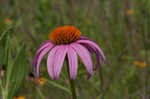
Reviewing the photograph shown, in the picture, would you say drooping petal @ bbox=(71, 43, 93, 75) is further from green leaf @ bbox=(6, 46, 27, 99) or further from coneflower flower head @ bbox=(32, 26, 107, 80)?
green leaf @ bbox=(6, 46, 27, 99)

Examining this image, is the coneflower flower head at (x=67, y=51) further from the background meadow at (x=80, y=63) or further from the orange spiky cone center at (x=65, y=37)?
the background meadow at (x=80, y=63)

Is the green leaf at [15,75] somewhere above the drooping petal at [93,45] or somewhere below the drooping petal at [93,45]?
below

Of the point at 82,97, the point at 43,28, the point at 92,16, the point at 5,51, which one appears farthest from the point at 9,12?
the point at 5,51

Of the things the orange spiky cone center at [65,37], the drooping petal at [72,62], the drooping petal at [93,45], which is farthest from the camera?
the orange spiky cone center at [65,37]

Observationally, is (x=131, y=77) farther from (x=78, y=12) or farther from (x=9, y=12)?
(x=9, y=12)

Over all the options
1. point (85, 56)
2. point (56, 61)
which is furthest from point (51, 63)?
point (85, 56)

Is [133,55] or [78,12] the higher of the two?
[78,12]

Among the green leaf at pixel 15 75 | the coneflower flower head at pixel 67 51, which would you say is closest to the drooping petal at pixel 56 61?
the coneflower flower head at pixel 67 51
